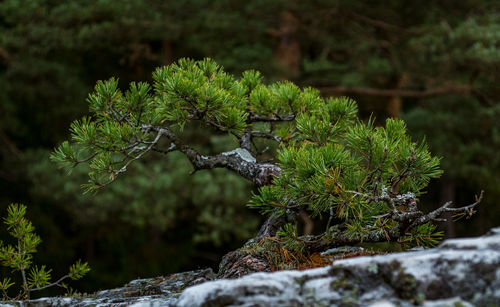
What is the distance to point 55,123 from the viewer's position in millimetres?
6348

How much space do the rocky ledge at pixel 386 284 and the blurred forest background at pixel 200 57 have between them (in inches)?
152

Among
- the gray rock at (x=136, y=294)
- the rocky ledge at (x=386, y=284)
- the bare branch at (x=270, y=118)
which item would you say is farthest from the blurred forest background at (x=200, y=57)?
the rocky ledge at (x=386, y=284)

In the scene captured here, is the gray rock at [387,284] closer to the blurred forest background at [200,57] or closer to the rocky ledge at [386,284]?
the rocky ledge at [386,284]

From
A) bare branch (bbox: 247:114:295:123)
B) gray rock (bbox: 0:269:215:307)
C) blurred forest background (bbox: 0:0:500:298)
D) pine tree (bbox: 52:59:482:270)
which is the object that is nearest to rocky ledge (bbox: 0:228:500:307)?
pine tree (bbox: 52:59:482:270)

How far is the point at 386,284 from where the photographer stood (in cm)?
98

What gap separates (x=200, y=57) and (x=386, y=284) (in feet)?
19.8

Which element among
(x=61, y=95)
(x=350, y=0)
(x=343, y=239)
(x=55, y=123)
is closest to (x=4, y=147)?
(x=55, y=123)

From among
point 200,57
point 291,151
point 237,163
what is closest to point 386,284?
point 291,151

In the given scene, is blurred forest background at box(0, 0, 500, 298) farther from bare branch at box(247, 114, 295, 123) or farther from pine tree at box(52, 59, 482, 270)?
pine tree at box(52, 59, 482, 270)

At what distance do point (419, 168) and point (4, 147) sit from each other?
6130mm

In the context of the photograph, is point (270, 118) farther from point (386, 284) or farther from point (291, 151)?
point (386, 284)

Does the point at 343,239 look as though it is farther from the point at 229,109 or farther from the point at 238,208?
the point at 238,208

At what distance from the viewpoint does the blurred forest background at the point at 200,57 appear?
15.5ft

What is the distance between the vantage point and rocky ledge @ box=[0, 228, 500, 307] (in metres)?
0.91
